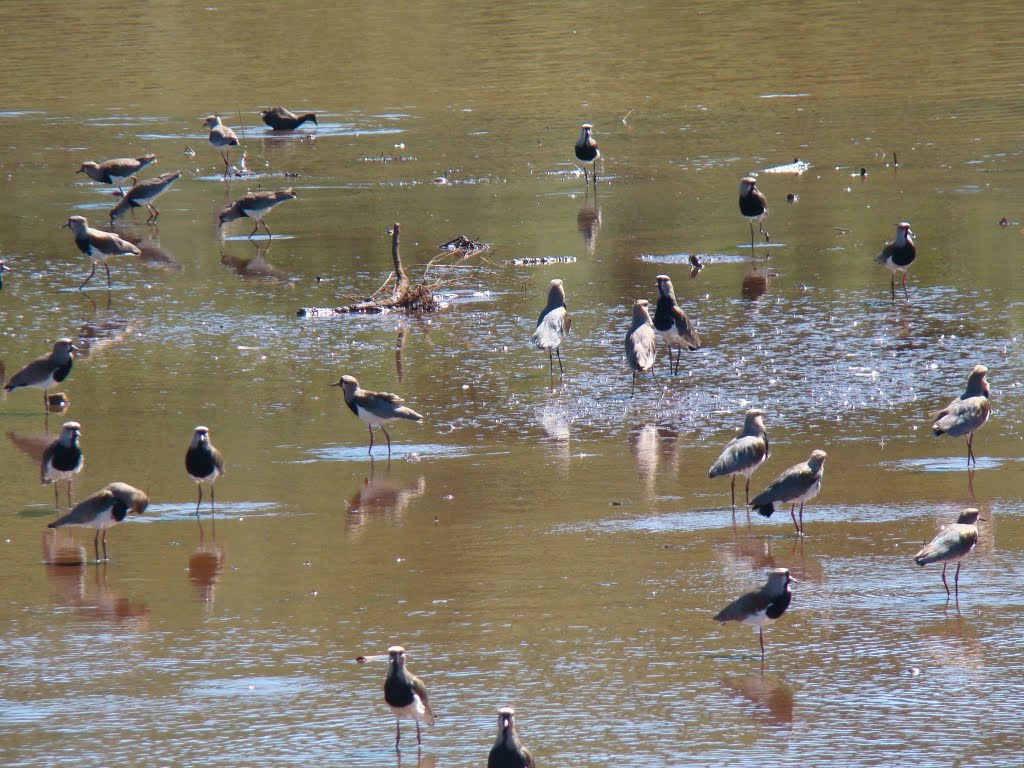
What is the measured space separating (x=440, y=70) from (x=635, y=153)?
39.2 ft

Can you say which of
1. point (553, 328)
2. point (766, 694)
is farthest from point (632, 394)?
point (766, 694)

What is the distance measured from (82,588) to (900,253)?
1174 centimetres

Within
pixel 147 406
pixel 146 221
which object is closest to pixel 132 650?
pixel 147 406

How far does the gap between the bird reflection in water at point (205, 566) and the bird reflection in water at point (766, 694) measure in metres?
3.69

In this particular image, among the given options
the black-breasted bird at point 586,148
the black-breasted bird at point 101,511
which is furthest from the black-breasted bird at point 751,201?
the black-breasted bird at point 101,511

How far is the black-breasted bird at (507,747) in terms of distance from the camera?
7.37 m

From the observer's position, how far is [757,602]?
9.31 metres

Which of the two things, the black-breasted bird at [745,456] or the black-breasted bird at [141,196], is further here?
the black-breasted bird at [141,196]

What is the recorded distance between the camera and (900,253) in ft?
63.2

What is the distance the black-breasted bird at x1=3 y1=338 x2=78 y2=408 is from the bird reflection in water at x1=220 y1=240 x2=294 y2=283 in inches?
233

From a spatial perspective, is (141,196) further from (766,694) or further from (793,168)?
(766,694)

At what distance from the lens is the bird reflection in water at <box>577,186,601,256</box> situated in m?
22.7

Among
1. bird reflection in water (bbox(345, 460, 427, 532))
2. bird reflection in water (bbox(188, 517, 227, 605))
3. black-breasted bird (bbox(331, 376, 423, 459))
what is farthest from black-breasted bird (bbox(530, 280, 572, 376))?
bird reflection in water (bbox(188, 517, 227, 605))

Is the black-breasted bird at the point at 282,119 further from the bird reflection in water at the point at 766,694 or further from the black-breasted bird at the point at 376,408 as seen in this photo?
the bird reflection in water at the point at 766,694
